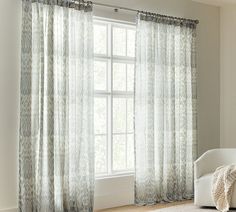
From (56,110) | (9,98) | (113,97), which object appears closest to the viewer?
(9,98)

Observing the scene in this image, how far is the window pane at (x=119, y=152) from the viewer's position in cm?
544

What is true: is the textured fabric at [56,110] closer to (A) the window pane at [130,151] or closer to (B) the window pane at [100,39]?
(B) the window pane at [100,39]

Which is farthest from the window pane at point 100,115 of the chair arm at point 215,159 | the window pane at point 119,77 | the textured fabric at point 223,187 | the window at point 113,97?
the textured fabric at point 223,187

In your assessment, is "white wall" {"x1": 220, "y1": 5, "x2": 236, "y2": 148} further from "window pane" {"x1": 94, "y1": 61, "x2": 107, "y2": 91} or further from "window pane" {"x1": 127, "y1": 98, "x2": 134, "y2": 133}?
"window pane" {"x1": 94, "y1": 61, "x2": 107, "y2": 91}

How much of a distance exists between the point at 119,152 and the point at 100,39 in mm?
1403

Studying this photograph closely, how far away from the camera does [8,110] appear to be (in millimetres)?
4441

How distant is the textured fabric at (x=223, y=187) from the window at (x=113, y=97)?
1198mm

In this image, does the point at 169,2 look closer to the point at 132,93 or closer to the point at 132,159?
the point at 132,93

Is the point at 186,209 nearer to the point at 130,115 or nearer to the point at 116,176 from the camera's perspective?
the point at 116,176

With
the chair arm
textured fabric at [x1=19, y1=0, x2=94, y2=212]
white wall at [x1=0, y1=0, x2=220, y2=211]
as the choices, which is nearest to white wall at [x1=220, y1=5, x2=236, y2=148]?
white wall at [x1=0, y1=0, x2=220, y2=211]

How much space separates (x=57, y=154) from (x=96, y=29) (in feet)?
5.23

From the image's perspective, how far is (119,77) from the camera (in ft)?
18.0

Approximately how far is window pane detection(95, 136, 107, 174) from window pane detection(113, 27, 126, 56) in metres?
1.07

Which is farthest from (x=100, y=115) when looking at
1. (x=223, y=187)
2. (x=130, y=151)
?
(x=223, y=187)
